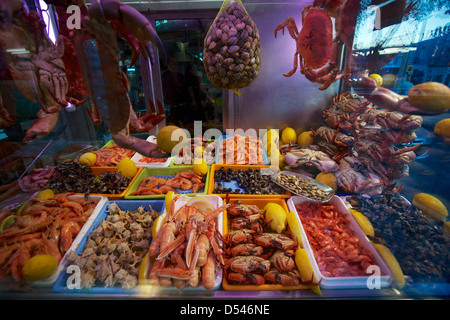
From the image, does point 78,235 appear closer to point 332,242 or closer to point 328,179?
point 332,242

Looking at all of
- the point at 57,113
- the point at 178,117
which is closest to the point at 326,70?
the point at 178,117

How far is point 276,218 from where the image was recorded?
177cm

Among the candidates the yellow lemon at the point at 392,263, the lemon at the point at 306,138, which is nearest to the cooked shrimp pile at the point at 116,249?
the yellow lemon at the point at 392,263

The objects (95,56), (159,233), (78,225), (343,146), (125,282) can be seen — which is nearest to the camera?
(95,56)

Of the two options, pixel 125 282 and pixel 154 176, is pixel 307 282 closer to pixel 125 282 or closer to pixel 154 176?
pixel 125 282

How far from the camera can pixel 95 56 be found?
90 cm

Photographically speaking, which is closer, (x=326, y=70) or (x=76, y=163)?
(x=326, y=70)

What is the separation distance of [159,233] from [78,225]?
745 millimetres

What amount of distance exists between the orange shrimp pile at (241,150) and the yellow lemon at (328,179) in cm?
71

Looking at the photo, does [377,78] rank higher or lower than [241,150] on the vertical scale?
higher

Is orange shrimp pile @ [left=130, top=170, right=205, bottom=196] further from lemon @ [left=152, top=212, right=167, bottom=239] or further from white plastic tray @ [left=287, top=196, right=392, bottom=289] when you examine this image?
white plastic tray @ [left=287, top=196, right=392, bottom=289]

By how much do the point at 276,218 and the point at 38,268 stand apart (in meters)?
1.61

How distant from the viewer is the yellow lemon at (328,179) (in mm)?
2275

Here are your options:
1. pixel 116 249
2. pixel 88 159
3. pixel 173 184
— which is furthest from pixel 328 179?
pixel 88 159
